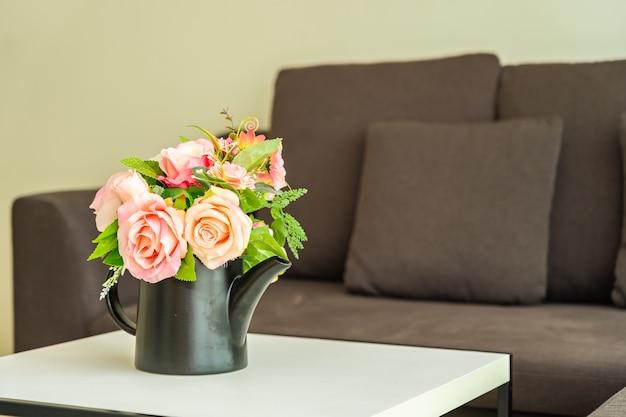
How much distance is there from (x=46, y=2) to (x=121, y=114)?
1.72 ft

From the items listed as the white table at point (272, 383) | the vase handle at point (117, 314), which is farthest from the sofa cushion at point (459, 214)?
the vase handle at point (117, 314)

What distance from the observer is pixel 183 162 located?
1.31 meters

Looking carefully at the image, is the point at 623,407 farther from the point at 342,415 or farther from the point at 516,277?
the point at 516,277

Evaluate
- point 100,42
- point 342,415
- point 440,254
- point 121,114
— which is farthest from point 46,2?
point 342,415

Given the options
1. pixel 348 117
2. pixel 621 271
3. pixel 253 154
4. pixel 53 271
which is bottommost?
pixel 53 271

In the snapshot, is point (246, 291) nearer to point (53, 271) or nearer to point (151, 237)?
point (151, 237)

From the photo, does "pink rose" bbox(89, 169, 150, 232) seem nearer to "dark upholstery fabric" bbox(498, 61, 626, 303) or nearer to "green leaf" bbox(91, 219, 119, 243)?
"green leaf" bbox(91, 219, 119, 243)

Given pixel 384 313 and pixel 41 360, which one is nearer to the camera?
pixel 41 360

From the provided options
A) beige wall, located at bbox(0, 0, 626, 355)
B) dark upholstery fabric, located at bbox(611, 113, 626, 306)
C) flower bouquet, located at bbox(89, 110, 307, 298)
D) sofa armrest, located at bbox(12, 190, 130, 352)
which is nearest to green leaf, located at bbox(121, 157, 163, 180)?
flower bouquet, located at bbox(89, 110, 307, 298)

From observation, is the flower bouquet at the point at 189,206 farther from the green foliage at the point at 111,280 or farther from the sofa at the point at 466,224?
the sofa at the point at 466,224

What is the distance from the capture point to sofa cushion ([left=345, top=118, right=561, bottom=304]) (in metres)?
2.26

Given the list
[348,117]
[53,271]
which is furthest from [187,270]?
[348,117]

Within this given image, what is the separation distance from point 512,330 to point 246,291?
0.77 m

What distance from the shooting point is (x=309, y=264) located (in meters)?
2.63
